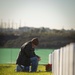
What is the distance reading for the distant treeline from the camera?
16.9ft

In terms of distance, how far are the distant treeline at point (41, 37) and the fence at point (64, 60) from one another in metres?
0.19

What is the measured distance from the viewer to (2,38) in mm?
5184

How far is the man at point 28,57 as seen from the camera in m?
5.15

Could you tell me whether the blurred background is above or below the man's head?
above

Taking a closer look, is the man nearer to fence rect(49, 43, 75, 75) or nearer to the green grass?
the green grass

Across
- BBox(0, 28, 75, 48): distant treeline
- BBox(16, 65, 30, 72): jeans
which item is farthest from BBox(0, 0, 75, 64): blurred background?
BBox(16, 65, 30, 72): jeans

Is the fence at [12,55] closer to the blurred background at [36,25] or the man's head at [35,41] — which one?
the blurred background at [36,25]

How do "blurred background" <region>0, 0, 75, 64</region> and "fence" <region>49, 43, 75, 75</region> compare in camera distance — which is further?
"blurred background" <region>0, 0, 75, 64</region>

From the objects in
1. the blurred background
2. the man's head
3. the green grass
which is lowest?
the green grass

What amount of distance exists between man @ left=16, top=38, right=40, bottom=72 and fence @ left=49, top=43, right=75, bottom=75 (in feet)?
0.93

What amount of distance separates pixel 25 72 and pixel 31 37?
59 centimetres

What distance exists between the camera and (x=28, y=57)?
518 cm

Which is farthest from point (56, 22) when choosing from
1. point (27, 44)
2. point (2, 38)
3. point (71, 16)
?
point (2, 38)

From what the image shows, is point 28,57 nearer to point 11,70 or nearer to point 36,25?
point 11,70
